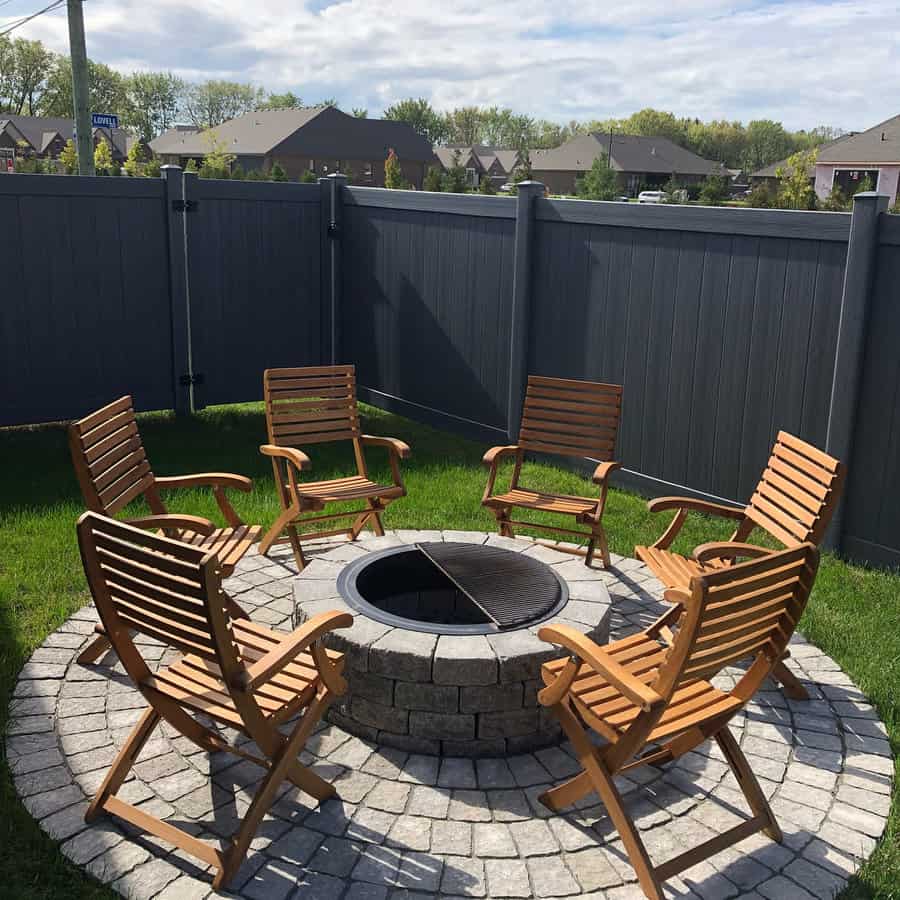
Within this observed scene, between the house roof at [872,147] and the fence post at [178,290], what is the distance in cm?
5032

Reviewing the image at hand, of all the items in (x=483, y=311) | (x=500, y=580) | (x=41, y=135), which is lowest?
(x=500, y=580)

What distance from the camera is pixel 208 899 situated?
318cm

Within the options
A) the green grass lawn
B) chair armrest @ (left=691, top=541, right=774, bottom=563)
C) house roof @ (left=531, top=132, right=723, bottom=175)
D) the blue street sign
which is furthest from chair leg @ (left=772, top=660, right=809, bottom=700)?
house roof @ (left=531, top=132, right=723, bottom=175)

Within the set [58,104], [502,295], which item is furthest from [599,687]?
[58,104]

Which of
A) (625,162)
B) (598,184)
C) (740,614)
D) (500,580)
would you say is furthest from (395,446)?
(625,162)

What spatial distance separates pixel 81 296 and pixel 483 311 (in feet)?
12.1

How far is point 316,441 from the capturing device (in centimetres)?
665

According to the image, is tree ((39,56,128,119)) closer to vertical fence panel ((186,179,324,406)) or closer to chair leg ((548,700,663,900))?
vertical fence panel ((186,179,324,406))

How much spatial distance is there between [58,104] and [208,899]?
91.0 meters

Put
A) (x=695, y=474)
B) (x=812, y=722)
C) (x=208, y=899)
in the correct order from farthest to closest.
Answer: (x=695, y=474)
(x=812, y=722)
(x=208, y=899)

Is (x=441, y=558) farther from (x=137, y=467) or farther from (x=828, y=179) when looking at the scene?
(x=828, y=179)

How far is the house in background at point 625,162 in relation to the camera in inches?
2960

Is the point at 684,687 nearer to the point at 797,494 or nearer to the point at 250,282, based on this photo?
the point at 797,494

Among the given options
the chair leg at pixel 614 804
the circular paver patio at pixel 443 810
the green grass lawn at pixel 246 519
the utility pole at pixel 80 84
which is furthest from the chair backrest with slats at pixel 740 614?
the utility pole at pixel 80 84
